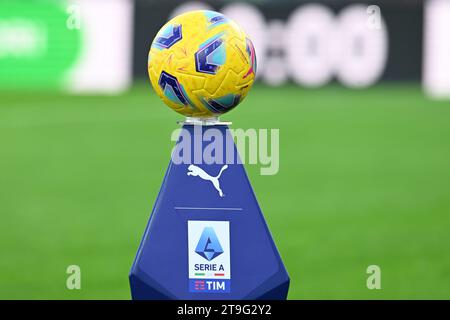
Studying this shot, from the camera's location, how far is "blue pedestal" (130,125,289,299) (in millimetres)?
4688

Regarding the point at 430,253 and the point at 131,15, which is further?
the point at 131,15

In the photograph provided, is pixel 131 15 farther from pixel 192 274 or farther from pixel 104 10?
pixel 192 274

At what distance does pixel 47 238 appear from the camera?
8125mm

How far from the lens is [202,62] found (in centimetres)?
466

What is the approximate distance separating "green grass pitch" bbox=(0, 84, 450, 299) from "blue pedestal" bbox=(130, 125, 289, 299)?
1.59 metres

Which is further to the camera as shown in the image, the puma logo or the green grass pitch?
the green grass pitch

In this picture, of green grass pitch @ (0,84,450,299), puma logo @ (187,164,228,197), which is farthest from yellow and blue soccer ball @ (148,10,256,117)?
green grass pitch @ (0,84,450,299)

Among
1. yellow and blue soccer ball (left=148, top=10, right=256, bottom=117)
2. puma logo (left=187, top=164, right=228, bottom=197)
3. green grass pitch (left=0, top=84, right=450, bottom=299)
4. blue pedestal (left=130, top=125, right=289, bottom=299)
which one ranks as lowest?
green grass pitch (left=0, top=84, right=450, bottom=299)

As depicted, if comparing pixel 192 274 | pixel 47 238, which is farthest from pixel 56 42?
pixel 192 274

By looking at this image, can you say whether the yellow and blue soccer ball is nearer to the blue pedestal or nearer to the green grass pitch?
the blue pedestal

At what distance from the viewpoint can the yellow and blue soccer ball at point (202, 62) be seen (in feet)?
15.3

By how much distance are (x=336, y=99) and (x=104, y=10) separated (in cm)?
573

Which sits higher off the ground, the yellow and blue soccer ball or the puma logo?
the yellow and blue soccer ball

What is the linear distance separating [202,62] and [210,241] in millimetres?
899
